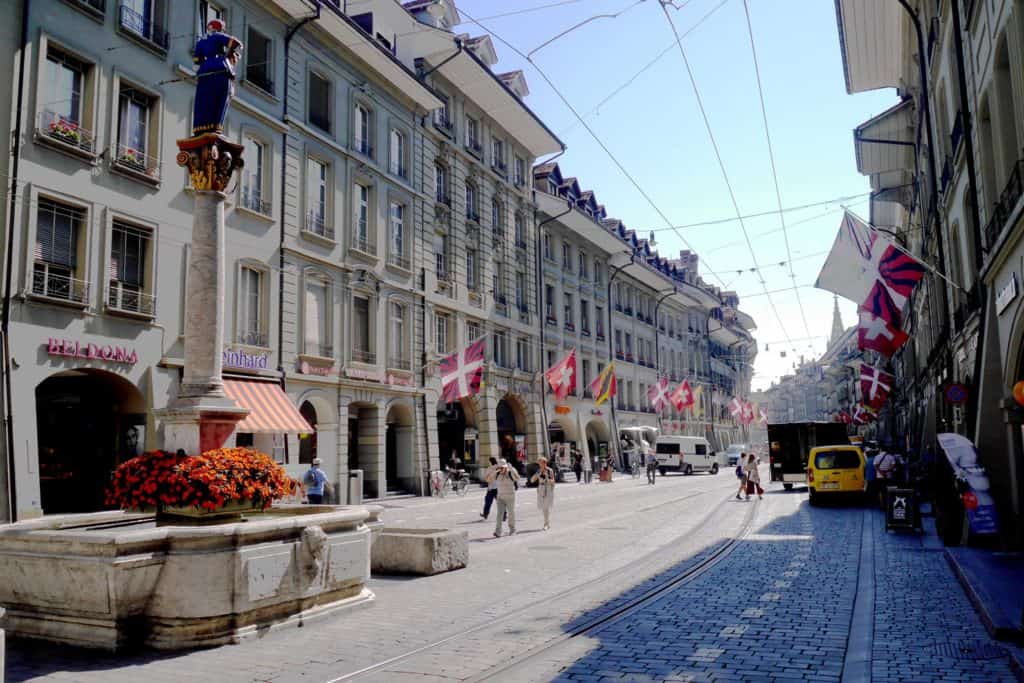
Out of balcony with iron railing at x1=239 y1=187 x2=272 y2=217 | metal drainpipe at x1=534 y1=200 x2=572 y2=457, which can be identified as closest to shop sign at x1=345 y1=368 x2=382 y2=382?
balcony with iron railing at x1=239 y1=187 x2=272 y2=217

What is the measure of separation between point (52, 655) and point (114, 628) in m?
0.54

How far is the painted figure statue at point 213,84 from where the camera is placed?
10656mm

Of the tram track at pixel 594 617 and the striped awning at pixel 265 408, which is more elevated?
the striped awning at pixel 265 408

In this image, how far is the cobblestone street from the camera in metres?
6.80

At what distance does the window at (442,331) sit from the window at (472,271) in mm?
2756

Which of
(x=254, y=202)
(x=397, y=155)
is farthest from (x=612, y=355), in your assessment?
(x=254, y=202)

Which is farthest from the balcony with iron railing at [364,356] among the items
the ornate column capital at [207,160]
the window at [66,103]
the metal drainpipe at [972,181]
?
the metal drainpipe at [972,181]

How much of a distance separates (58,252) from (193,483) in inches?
473

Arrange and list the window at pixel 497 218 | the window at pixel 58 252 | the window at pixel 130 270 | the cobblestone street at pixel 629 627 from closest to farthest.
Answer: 1. the cobblestone street at pixel 629 627
2. the window at pixel 58 252
3. the window at pixel 130 270
4. the window at pixel 497 218

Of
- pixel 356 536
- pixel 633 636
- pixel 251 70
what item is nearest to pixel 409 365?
pixel 251 70

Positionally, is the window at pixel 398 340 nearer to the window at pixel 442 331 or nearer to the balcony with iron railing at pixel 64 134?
the window at pixel 442 331

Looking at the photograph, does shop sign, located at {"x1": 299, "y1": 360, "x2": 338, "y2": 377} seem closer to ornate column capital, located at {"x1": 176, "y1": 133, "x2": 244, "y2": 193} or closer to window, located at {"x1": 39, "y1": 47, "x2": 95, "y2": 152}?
window, located at {"x1": 39, "y1": 47, "x2": 95, "y2": 152}

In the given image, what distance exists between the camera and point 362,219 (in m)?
29.5

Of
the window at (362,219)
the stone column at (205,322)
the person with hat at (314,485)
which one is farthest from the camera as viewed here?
the window at (362,219)
